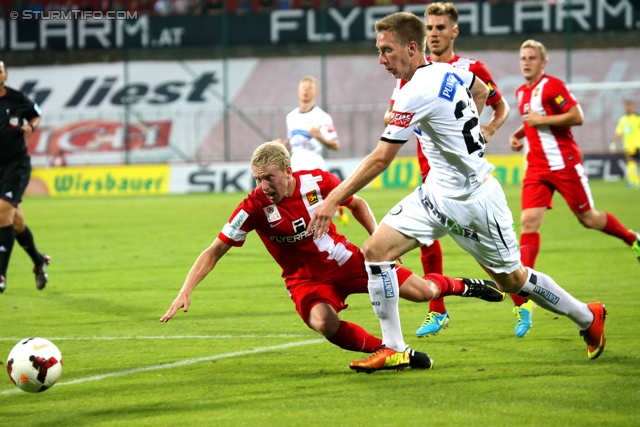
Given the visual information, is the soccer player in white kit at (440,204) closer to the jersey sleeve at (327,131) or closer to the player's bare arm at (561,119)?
the player's bare arm at (561,119)

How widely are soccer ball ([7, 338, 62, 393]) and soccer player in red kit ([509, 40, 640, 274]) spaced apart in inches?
174

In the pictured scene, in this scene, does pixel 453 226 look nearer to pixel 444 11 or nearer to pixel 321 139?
pixel 444 11

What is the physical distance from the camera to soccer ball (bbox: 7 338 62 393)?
16.3ft

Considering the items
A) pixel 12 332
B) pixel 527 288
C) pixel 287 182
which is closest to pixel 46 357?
pixel 287 182

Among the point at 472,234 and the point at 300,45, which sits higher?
the point at 472,234

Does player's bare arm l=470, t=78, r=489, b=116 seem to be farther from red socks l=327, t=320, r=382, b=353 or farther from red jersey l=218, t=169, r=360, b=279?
red socks l=327, t=320, r=382, b=353

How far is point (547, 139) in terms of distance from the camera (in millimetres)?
8422

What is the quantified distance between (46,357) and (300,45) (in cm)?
2947

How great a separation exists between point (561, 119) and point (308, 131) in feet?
22.0

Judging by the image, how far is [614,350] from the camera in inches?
236

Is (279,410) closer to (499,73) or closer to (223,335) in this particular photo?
(223,335)

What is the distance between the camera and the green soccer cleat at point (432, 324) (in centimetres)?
673

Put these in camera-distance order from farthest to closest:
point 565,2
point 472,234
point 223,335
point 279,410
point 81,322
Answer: point 565,2, point 81,322, point 223,335, point 472,234, point 279,410

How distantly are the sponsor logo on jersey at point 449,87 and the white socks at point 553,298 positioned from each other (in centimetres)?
124
